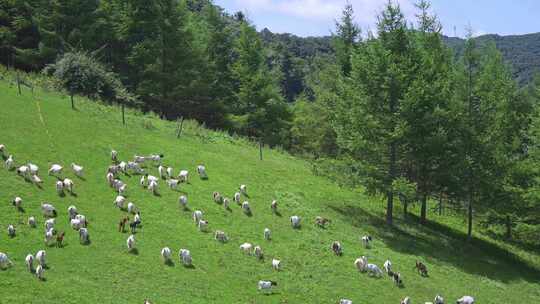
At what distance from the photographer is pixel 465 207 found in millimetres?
42281

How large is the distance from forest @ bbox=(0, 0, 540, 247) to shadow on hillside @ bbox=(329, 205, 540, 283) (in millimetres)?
1789

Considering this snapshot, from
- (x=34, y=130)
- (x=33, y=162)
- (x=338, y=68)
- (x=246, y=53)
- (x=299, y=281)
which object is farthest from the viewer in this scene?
(x=246, y=53)

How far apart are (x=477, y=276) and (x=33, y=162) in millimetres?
27445

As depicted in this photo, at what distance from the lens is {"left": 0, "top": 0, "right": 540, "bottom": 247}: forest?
3844 centimetres

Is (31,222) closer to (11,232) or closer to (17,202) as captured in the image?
(11,232)

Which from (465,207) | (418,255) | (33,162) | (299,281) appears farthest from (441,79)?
(33,162)

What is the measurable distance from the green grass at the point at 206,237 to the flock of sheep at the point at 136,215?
1.32ft

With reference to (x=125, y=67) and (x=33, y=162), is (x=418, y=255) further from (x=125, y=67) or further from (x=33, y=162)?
(x=125, y=67)

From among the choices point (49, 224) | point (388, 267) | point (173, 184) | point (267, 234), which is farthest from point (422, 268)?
point (49, 224)

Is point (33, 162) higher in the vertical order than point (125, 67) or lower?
lower

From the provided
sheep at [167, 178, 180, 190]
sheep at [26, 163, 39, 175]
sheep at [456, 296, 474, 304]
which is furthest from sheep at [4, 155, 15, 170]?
sheep at [456, 296, 474, 304]

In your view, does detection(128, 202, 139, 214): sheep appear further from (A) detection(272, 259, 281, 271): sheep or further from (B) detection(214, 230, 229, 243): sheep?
(A) detection(272, 259, 281, 271): sheep

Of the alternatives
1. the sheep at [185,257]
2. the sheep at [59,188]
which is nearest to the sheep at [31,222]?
the sheep at [59,188]

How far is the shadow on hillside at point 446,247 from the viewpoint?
3509 cm
